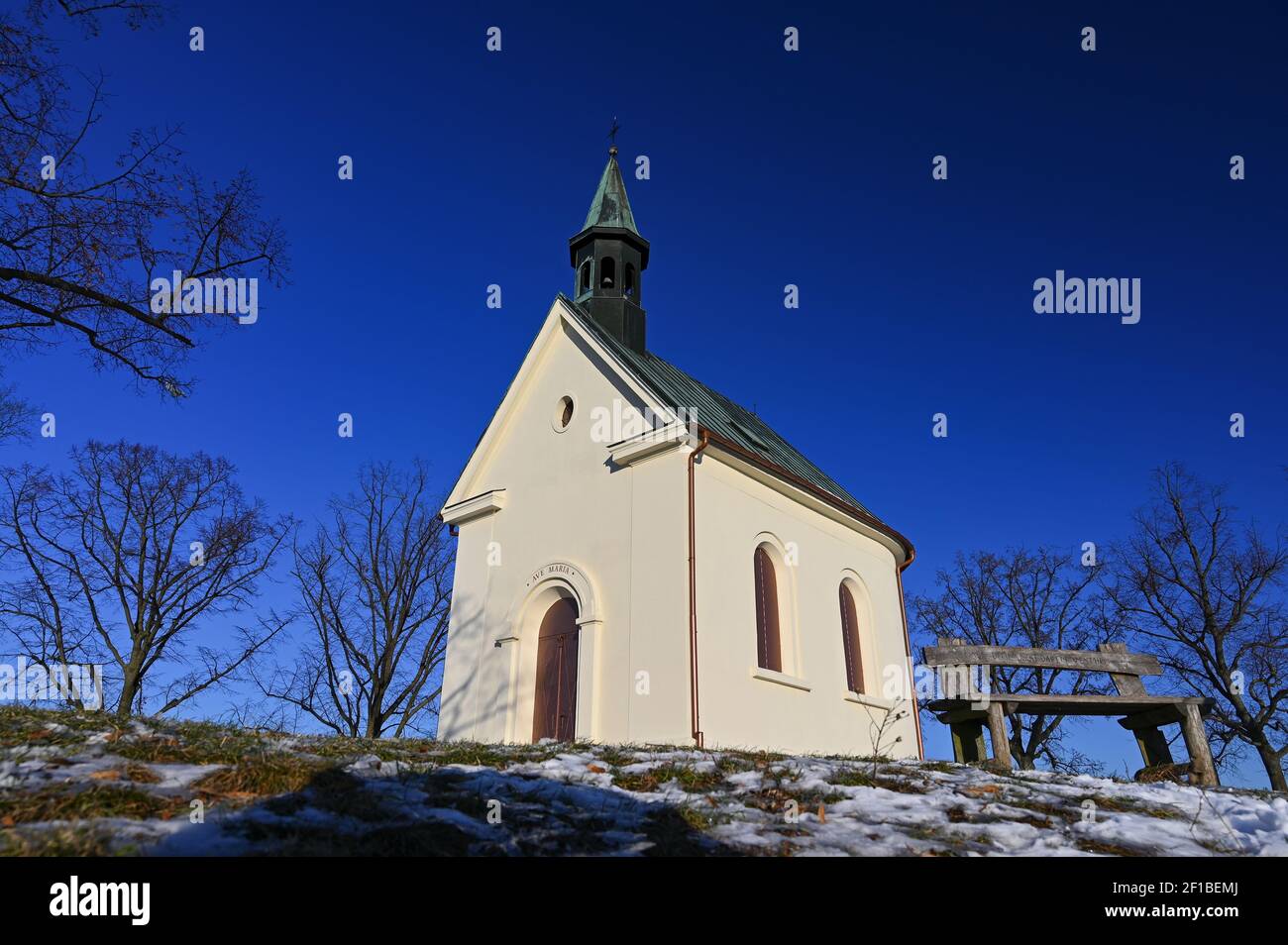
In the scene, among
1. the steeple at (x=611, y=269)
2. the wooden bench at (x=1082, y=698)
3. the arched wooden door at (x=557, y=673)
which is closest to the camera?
the wooden bench at (x=1082, y=698)

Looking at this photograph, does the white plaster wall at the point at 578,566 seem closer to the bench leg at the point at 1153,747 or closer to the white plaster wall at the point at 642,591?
the white plaster wall at the point at 642,591

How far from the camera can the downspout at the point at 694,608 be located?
11.5 meters

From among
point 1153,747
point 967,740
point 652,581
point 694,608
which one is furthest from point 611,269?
point 1153,747

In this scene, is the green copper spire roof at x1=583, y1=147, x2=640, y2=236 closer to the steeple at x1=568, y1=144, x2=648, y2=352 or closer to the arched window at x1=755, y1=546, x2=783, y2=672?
the steeple at x1=568, y1=144, x2=648, y2=352

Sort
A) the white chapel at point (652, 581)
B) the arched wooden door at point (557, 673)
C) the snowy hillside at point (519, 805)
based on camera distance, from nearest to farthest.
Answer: the snowy hillside at point (519, 805) < the white chapel at point (652, 581) < the arched wooden door at point (557, 673)

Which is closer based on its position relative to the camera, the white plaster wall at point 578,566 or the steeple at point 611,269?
the white plaster wall at point 578,566

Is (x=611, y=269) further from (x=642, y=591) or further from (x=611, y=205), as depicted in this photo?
(x=642, y=591)

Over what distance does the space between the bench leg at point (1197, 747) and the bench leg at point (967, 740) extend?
2.63 metres

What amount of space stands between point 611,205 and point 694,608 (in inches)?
508

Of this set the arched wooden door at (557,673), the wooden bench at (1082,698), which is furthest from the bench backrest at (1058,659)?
the arched wooden door at (557,673)

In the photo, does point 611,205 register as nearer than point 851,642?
No

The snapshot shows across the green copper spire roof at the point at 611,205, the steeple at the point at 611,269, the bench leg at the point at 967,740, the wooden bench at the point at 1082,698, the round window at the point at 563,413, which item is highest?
the green copper spire roof at the point at 611,205

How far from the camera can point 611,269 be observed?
65.6 feet

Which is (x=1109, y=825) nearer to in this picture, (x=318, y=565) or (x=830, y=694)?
(x=830, y=694)
